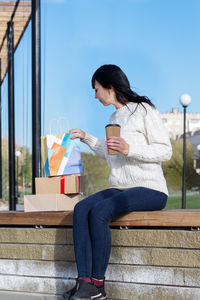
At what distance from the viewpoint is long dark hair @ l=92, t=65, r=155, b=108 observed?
377 centimetres

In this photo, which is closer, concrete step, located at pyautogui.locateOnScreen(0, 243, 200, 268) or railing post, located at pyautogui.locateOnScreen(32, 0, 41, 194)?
concrete step, located at pyautogui.locateOnScreen(0, 243, 200, 268)

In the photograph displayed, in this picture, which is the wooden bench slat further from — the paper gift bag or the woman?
the paper gift bag

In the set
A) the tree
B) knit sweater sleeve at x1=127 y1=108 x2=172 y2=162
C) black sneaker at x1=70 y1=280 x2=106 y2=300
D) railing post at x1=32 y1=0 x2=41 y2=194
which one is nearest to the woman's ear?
knit sweater sleeve at x1=127 y1=108 x2=172 y2=162

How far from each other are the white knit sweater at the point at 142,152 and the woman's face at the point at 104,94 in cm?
15

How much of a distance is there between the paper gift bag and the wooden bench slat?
13.1 inches

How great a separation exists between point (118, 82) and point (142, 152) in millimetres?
553

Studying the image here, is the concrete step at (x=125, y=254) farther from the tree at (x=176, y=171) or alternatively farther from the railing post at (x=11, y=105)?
the tree at (x=176, y=171)

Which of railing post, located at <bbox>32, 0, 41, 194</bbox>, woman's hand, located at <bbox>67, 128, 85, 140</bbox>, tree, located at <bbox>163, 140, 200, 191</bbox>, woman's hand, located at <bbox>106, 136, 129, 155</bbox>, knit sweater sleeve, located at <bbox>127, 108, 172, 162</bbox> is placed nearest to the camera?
woman's hand, located at <bbox>106, 136, 129, 155</bbox>

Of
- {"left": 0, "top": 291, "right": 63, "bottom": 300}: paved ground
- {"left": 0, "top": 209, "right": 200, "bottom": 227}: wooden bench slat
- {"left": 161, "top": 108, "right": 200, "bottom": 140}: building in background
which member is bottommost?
{"left": 0, "top": 291, "right": 63, "bottom": 300}: paved ground

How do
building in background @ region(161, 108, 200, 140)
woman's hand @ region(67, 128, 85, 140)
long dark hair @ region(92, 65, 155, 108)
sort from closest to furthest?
long dark hair @ region(92, 65, 155, 108)
woman's hand @ region(67, 128, 85, 140)
building in background @ region(161, 108, 200, 140)

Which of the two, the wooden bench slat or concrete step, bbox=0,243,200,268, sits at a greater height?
the wooden bench slat

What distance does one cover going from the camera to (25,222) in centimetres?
400

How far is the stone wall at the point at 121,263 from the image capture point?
3.37 metres

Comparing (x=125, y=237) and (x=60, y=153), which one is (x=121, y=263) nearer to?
(x=125, y=237)
